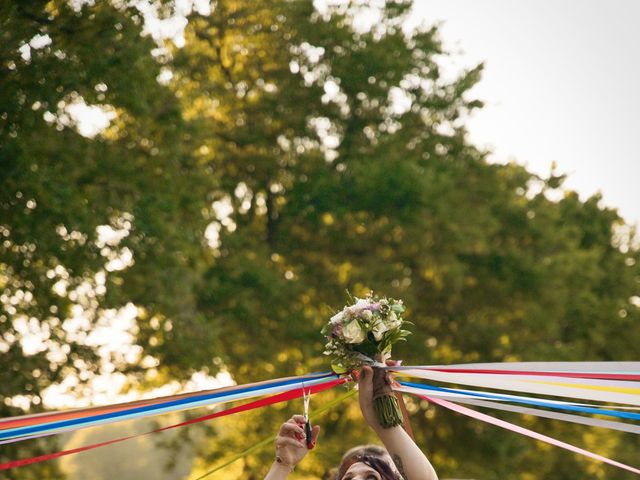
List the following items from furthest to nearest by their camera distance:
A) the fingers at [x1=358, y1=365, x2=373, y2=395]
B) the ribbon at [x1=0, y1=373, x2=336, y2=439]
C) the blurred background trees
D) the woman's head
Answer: the blurred background trees, the ribbon at [x1=0, y1=373, x2=336, y2=439], the fingers at [x1=358, y1=365, x2=373, y2=395], the woman's head

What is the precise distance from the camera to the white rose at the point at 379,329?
417cm

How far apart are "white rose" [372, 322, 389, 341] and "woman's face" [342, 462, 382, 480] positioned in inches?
34.1

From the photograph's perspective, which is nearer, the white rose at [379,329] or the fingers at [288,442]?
the fingers at [288,442]

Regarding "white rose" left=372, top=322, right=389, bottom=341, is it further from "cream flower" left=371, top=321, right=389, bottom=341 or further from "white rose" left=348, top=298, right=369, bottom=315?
"white rose" left=348, top=298, right=369, bottom=315

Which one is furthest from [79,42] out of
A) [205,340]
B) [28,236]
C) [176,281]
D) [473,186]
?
[473,186]

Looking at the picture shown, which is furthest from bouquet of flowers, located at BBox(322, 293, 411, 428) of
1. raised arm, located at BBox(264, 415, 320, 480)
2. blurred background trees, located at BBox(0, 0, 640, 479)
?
blurred background trees, located at BBox(0, 0, 640, 479)

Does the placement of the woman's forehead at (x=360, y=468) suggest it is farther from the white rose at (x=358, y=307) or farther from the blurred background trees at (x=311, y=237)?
the blurred background trees at (x=311, y=237)

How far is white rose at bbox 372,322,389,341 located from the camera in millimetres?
4168

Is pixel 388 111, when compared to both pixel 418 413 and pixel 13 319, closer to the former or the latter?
pixel 418 413

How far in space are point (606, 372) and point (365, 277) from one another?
15.8 metres

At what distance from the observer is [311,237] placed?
2106 centimetres

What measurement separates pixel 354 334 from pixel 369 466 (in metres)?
0.83

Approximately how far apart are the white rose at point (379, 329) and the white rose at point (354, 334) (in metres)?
0.06

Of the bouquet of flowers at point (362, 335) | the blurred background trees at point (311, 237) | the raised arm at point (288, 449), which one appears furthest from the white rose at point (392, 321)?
the blurred background trees at point (311, 237)
